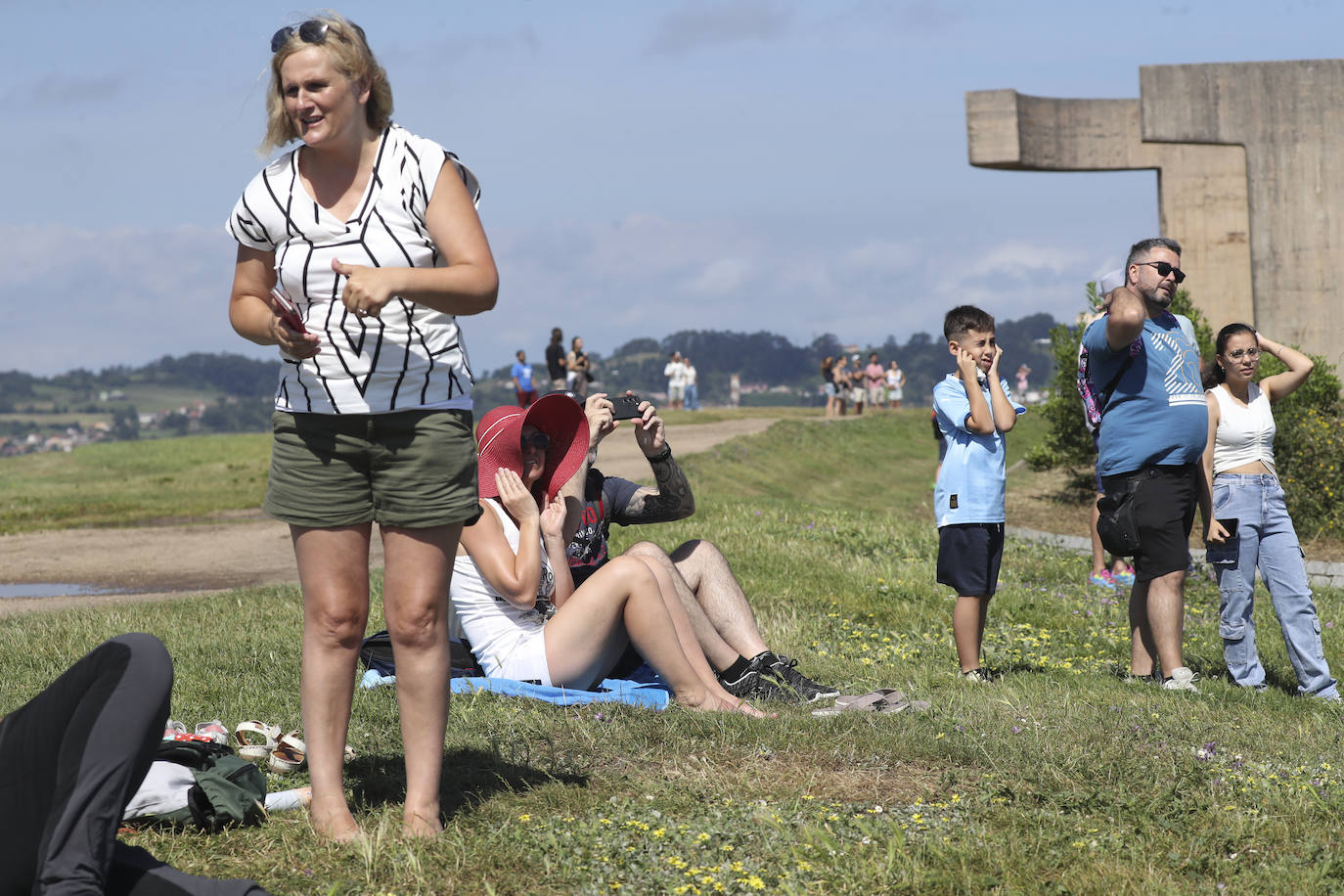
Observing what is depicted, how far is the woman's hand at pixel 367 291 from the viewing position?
3.03 metres

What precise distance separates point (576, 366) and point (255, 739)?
24.0 meters

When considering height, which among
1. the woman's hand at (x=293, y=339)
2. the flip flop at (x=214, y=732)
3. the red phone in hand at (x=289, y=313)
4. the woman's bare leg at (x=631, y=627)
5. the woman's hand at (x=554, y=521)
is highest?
the red phone in hand at (x=289, y=313)

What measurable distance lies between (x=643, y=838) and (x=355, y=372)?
1487mm

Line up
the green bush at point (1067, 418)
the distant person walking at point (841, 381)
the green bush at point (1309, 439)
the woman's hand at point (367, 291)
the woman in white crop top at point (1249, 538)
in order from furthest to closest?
the distant person walking at point (841, 381), the green bush at point (1067, 418), the green bush at point (1309, 439), the woman in white crop top at point (1249, 538), the woman's hand at point (367, 291)

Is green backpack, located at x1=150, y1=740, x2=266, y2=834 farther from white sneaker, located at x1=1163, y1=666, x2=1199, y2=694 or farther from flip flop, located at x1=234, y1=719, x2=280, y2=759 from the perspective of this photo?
white sneaker, located at x1=1163, y1=666, x2=1199, y2=694

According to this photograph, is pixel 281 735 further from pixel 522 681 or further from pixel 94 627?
pixel 94 627

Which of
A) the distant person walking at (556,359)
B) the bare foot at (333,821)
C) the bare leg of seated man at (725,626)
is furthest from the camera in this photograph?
the distant person walking at (556,359)

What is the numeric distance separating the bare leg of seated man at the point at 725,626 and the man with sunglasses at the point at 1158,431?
1.75 metres

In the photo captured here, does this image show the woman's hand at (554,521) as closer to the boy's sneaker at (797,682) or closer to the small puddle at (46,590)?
the boy's sneaker at (797,682)

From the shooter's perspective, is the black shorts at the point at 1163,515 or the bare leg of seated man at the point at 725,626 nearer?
the bare leg of seated man at the point at 725,626

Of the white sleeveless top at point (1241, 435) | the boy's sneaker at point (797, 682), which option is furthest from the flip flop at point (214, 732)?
the white sleeveless top at point (1241, 435)

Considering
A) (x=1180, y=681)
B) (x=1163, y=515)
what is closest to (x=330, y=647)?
(x=1163, y=515)

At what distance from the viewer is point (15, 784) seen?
269 centimetres

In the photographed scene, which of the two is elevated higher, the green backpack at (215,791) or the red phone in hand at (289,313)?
the red phone in hand at (289,313)
